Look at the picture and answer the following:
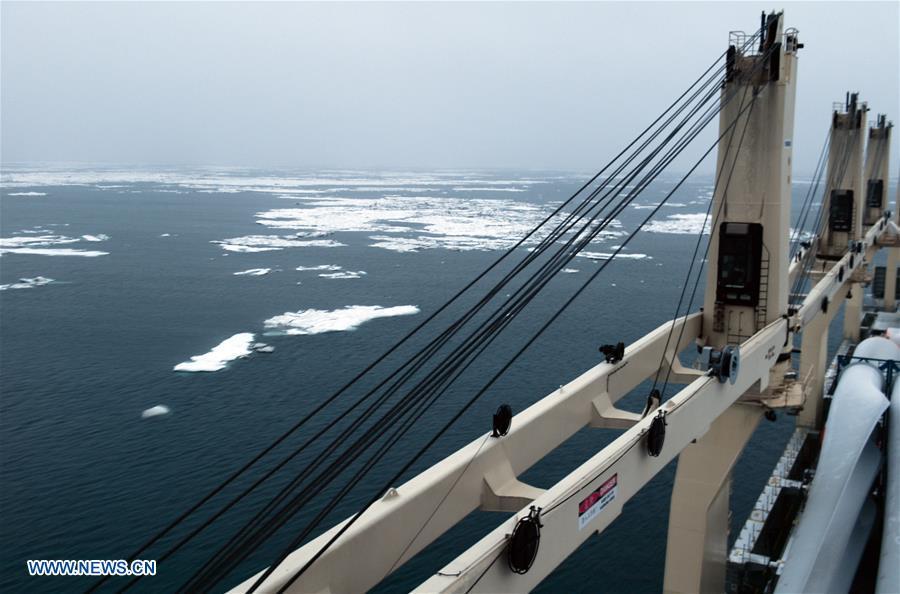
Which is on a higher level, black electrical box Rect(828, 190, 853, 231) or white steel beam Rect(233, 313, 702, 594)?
black electrical box Rect(828, 190, 853, 231)

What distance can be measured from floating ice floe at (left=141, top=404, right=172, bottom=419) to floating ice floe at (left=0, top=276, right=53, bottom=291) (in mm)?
20729

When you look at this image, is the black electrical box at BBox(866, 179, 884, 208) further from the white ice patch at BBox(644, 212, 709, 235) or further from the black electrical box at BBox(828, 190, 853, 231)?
the white ice patch at BBox(644, 212, 709, 235)

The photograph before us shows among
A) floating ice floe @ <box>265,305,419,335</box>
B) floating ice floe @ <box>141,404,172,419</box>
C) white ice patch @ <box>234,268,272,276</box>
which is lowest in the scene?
floating ice floe @ <box>141,404,172,419</box>

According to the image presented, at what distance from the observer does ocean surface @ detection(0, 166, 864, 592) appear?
1495cm

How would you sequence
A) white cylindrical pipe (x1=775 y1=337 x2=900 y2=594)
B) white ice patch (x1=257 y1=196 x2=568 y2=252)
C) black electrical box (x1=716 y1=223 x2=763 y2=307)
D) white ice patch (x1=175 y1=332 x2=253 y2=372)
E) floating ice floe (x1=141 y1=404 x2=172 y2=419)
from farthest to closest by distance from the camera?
1. white ice patch (x1=257 y1=196 x2=568 y2=252)
2. white ice patch (x1=175 y1=332 x2=253 y2=372)
3. floating ice floe (x1=141 y1=404 x2=172 y2=419)
4. white cylindrical pipe (x1=775 y1=337 x2=900 y2=594)
5. black electrical box (x1=716 y1=223 x2=763 y2=307)

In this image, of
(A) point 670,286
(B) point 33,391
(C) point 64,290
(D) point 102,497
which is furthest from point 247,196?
(D) point 102,497

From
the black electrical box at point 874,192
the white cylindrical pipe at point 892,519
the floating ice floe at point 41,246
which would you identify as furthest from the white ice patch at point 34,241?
the white cylindrical pipe at point 892,519

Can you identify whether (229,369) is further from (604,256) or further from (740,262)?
(604,256)

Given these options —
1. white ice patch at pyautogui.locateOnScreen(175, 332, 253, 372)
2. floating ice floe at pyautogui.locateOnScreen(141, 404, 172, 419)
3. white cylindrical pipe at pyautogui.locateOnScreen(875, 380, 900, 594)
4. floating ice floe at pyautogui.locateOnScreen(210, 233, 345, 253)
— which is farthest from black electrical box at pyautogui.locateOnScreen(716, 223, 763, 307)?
floating ice floe at pyautogui.locateOnScreen(210, 233, 345, 253)

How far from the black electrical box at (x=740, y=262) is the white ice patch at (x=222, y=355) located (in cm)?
1755

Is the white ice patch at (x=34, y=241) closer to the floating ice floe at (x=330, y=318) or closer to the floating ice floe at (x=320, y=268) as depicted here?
the floating ice floe at (x=320, y=268)

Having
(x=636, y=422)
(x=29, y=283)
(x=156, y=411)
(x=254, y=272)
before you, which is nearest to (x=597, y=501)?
(x=636, y=422)

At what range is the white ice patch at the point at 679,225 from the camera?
6581cm

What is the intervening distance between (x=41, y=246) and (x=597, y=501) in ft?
178
